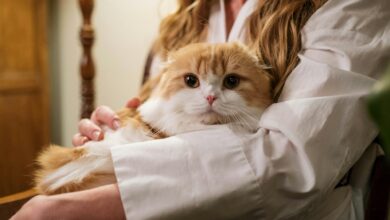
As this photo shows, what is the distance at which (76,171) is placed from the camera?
658mm

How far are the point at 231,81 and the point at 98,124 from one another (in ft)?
1.25

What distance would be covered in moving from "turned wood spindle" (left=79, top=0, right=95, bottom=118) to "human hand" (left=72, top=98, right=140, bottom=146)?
0.54 m

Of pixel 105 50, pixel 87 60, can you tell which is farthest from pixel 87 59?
pixel 105 50

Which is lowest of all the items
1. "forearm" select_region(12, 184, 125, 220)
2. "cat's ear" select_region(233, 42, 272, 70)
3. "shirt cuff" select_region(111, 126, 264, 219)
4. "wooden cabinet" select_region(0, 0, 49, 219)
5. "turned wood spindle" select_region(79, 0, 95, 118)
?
"wooden cabinet" select_region(0, 0, 49, 219)

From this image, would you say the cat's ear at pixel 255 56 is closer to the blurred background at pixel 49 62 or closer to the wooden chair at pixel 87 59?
the wooden chair at pixel 87 59

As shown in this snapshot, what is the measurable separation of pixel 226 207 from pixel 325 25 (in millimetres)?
392

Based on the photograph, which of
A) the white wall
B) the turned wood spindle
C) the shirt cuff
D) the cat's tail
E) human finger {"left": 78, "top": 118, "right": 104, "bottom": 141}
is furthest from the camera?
the white wall

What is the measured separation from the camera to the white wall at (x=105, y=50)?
1904mm

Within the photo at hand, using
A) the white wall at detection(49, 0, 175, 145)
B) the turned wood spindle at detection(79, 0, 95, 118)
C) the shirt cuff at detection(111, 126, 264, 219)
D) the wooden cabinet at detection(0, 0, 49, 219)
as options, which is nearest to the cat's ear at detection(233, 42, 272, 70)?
the shirt cuff at detection(111, 126, 264, 219)

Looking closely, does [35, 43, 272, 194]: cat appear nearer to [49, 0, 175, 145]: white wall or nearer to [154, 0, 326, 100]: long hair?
[154, 0, 326, 100]: long hair

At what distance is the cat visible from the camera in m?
0.66

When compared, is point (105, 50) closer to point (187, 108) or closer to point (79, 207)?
point (187, 108)

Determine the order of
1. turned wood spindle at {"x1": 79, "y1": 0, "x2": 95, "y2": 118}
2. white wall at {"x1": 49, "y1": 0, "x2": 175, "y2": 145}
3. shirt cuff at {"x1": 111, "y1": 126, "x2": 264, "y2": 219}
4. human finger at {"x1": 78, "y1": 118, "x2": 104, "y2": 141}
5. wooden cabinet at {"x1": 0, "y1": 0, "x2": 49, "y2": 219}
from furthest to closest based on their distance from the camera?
1. wooden cabinet at {"x1": 0, "y1": 0, "x2": 49, "y2": 219}
2. white wall at {"x1": 49, "y1": 0, "x2": 175, "y2": 145}
3. turned wood spindle at {"x1": 79, "y1": 0, "x2": 95, "y2": 118}
4. human finger at {"x1": 78, "y1": 118, "x2": 104, "y2": 141}
5. shirt cuff at {"x1": 111, "y1": 126, "x2": 264, "y2": 219}

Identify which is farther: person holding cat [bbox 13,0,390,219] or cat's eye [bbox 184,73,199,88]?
cat's eye [bbox 184,73,199,88]
